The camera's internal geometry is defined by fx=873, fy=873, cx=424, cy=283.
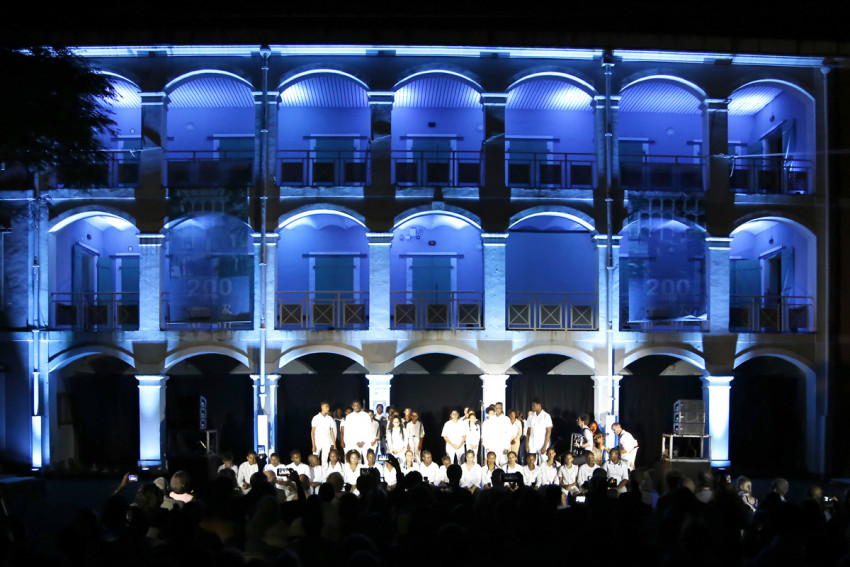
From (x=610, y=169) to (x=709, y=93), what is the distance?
3.20m

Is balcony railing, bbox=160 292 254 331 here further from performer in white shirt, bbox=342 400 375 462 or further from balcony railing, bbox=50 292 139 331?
performer in white shirt, bbox=342 400 375 462

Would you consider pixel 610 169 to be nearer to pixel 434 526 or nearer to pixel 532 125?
pixel 532 125

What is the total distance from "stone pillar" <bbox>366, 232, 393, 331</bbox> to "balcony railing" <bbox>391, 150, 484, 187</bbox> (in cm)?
179

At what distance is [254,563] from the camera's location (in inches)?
244

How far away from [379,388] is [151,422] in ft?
17.9

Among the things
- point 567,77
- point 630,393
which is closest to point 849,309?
point 630,393

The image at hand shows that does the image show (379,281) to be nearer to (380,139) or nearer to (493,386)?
(380,139)

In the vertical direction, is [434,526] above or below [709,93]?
below

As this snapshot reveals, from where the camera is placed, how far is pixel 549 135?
2362 centimetres

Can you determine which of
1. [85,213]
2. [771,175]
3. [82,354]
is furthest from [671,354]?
[85,213]

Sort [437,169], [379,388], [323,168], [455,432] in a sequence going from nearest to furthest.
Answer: [455,432] < [379,388] < [323,168] < [437,169]

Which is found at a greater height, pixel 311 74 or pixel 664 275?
pixel 311 74

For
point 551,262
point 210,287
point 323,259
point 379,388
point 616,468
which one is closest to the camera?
point 616,468

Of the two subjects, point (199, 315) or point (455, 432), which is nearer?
point (455, 432)
